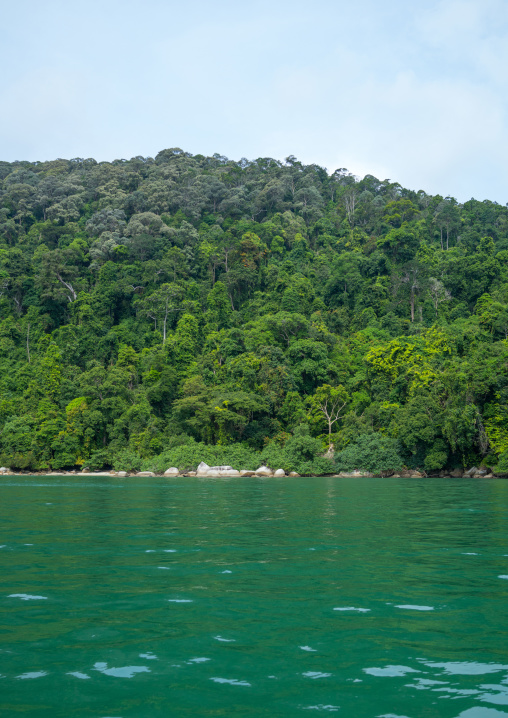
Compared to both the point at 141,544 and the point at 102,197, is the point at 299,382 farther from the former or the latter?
the point at 102,197

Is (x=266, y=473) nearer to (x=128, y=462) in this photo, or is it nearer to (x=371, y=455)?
(x=371, y=455)

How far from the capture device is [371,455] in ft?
134

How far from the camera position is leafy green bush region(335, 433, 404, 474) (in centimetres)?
4050

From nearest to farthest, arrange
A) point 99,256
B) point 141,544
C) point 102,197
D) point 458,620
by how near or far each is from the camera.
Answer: point 458,620
point 141,544
point 99,256
point 102,197

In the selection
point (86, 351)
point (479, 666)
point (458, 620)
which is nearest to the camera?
point (479, 666)

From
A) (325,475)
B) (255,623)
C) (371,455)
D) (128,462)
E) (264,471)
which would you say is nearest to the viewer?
(255,623)

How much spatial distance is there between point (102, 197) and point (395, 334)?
49.8 meters

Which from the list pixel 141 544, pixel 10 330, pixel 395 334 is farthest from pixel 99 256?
pixel 141 544

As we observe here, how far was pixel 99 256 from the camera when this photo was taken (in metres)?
73.1

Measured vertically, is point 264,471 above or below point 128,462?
below

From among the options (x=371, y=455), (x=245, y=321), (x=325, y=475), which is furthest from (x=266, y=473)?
(x=245, y=321)

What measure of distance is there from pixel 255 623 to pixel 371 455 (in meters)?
36.3

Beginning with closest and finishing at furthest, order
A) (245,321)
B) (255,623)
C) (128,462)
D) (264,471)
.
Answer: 1. (255,623)
2. (264,471)
3. (128,462)
4. (245,321)

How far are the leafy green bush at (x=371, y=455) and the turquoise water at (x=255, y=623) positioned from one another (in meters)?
28.7
